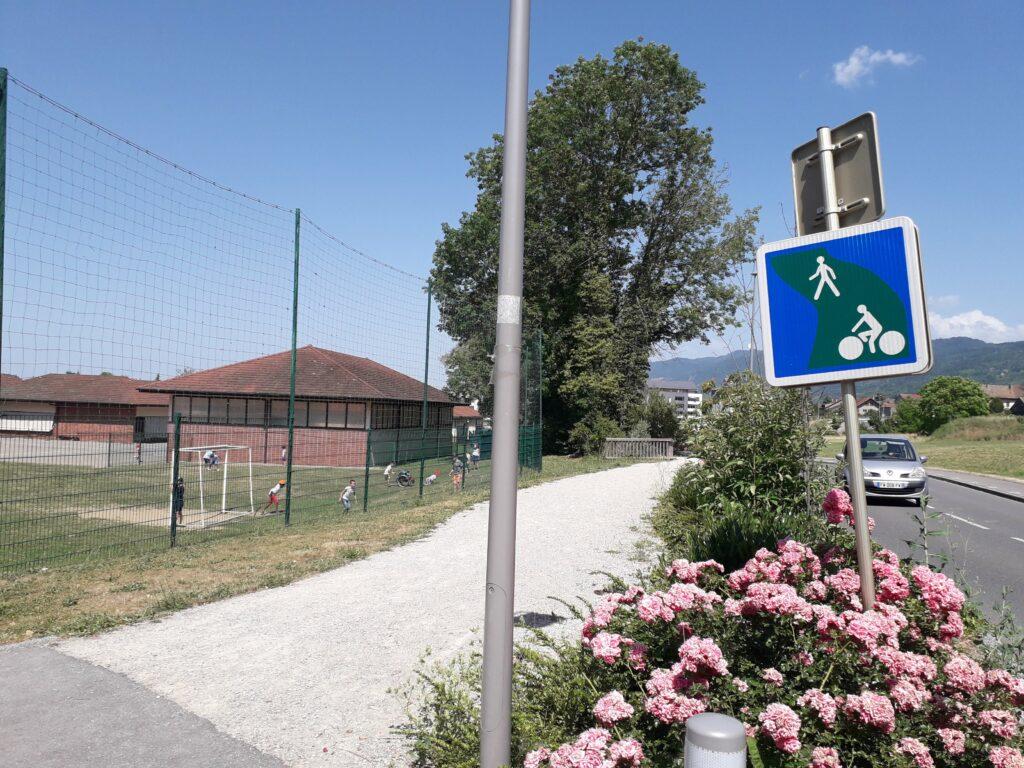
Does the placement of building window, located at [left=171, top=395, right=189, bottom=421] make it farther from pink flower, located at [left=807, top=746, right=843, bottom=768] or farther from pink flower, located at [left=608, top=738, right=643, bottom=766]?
pink flower, located at [left=807, top=746, right=843, bottom=768]

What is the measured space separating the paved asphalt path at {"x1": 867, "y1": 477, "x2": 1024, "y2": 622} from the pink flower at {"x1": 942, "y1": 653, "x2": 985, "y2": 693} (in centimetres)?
153

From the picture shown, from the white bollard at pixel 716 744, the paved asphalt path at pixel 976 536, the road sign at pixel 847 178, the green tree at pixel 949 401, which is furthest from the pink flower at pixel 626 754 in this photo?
the green tree at pixel 949 401

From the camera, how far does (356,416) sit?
112 feet

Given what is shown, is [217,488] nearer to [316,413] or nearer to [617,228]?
[316,413]

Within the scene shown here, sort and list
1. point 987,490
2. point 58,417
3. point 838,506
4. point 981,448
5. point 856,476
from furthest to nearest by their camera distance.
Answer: point 981,448
point 987,490
point 58,417
point 838,506
point 856,476

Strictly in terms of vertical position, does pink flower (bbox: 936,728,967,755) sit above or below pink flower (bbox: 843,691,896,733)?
below

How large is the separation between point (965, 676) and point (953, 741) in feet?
0.92

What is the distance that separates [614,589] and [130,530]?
11194mm

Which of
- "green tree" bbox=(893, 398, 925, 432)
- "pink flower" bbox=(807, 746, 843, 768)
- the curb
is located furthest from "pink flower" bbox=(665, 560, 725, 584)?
"green tree" bbox=(893, 398, 925, 432)

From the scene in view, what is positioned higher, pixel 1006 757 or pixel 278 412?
pixel 278 412

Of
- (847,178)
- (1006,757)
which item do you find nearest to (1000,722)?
(1006,757)

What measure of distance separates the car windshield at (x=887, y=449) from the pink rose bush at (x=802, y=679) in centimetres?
1397

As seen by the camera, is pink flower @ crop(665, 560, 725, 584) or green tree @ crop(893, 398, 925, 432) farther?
green tree @ crop(893, 398, 925, 432)

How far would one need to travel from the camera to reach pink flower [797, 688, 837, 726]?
7.84 ft
